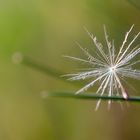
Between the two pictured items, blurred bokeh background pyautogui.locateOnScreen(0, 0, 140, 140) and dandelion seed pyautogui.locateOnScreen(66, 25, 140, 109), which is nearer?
dandelion seed pyautogui.locateOnScreen(66, 25, 140, 109)

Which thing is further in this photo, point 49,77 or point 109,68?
point 49,77

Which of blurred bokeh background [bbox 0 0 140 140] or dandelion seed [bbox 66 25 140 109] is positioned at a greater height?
blurred bokeh background [bbox 0 0 140 140]

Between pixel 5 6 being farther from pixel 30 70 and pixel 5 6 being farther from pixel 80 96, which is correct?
pixel 80 96

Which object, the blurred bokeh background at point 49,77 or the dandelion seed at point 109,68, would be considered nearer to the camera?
the dandelion seed at point 109,68

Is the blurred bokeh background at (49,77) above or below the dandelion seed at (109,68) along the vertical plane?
above

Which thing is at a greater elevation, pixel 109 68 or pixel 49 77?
pixel 49 77

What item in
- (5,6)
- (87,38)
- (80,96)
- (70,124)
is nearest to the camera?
(80,96)

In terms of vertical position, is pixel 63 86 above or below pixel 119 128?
above

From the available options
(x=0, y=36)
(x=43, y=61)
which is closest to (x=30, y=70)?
(x=43, y=61)
